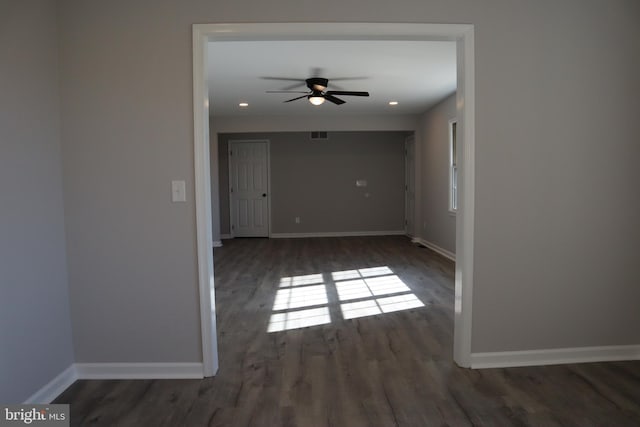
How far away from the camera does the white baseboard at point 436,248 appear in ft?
20.1

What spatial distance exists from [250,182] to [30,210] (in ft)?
22.3

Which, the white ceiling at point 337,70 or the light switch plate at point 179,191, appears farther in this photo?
the white ceiling at point 337,70

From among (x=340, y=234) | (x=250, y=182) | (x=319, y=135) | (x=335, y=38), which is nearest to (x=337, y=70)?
(x=335, y=38)

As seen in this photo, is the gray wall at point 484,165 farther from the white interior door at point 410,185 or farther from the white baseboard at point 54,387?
the white interior door at point 410,185

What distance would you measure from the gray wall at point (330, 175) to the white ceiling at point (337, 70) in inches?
83.3

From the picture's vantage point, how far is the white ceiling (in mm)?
3765

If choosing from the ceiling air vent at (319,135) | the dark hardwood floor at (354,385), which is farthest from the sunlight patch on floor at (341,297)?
the ceiling air vent at (319,135)

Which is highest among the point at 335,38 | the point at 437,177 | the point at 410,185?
the point at 335,38

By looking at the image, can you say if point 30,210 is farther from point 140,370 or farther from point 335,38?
point 335,38

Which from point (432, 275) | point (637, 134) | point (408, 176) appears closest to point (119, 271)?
point (637, 134)

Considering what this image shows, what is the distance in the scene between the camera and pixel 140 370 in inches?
95.7

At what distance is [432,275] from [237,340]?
2885mm

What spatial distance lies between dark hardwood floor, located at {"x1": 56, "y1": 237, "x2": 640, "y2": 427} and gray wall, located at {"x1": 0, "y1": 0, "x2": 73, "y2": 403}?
13.2 inches

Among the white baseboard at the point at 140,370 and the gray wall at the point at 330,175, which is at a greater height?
the gray wall at the point at 330,175
